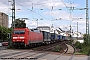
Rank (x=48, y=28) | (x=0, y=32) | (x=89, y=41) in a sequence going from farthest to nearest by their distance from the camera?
(x=48, y=28) → (x=0, y=32) → (x=89, y=41)

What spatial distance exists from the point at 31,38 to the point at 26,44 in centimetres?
338

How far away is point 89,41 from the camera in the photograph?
40.4m

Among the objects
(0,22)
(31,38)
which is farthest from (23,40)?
(0,22)

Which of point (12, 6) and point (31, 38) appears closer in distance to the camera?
point (12, 6)

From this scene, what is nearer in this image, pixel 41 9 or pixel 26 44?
pixel 26 44

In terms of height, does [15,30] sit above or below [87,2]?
below

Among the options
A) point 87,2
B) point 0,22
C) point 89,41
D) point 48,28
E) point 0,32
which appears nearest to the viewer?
point 87,2

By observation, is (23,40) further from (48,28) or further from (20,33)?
(48,28)

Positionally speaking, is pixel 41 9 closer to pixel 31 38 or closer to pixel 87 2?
pixel 31 38

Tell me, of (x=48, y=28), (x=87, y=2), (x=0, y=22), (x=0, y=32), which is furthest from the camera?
(x=0, y=22)

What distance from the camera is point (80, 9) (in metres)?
38.3

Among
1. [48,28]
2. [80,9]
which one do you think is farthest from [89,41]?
[48,28]

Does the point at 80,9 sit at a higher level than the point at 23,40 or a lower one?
higher

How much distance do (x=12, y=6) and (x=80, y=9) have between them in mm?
10610
